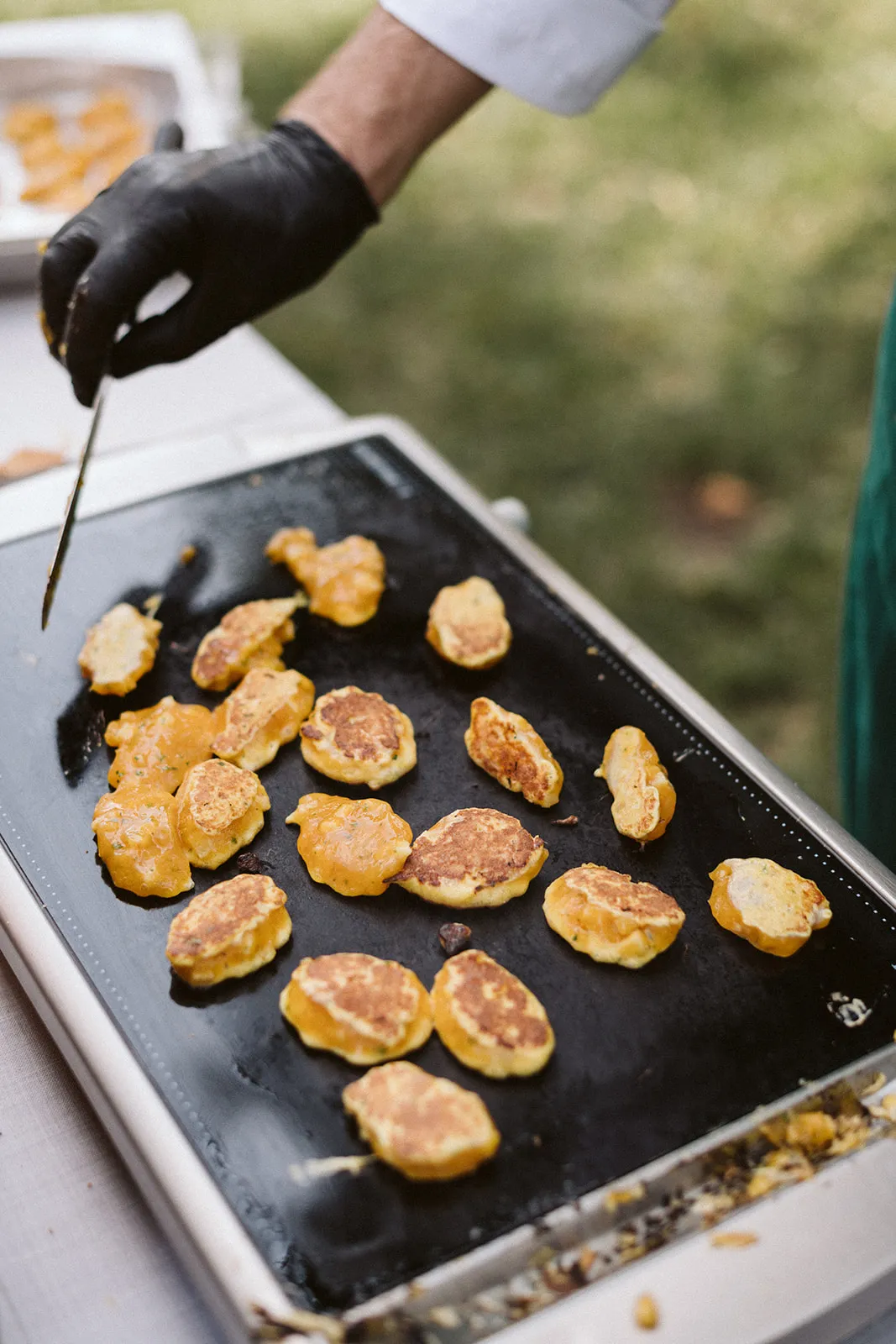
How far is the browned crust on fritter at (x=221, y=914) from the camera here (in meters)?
1.30

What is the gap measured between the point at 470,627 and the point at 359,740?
0.30 m

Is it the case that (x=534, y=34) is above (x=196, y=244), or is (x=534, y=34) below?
above

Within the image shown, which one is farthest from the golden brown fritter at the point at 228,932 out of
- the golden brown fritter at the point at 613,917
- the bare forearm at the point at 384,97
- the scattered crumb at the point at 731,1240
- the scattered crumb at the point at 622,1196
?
the bare forearm at the point at 384,97

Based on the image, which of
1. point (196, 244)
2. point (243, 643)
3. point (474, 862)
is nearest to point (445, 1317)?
point (474, 862)

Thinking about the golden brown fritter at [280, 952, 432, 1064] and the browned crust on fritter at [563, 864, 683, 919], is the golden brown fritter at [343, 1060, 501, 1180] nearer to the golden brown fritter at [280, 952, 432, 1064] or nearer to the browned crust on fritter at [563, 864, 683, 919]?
the golden brown fritter at [280, 952, 432, 1064]

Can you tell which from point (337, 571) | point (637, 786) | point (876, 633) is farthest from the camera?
point (876, 633)


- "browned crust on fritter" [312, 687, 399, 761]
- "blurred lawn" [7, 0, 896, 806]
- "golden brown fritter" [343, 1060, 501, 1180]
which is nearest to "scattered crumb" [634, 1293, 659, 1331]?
"golden brown fritter" [343, 1060, 501, 1180]

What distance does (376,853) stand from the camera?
56.1 inches

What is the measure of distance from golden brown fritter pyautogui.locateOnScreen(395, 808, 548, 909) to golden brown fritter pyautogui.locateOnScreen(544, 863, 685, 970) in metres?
0.05

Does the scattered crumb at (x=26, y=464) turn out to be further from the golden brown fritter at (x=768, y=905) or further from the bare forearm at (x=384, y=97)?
the golden brown fritter at (x=768, y=905)

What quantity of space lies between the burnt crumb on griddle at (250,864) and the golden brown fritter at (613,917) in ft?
1.20

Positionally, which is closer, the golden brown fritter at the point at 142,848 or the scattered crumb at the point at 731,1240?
the scattered crumb at the point at 731,1240

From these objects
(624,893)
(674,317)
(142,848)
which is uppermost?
(624,893)

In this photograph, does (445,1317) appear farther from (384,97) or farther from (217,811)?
(384,97)
